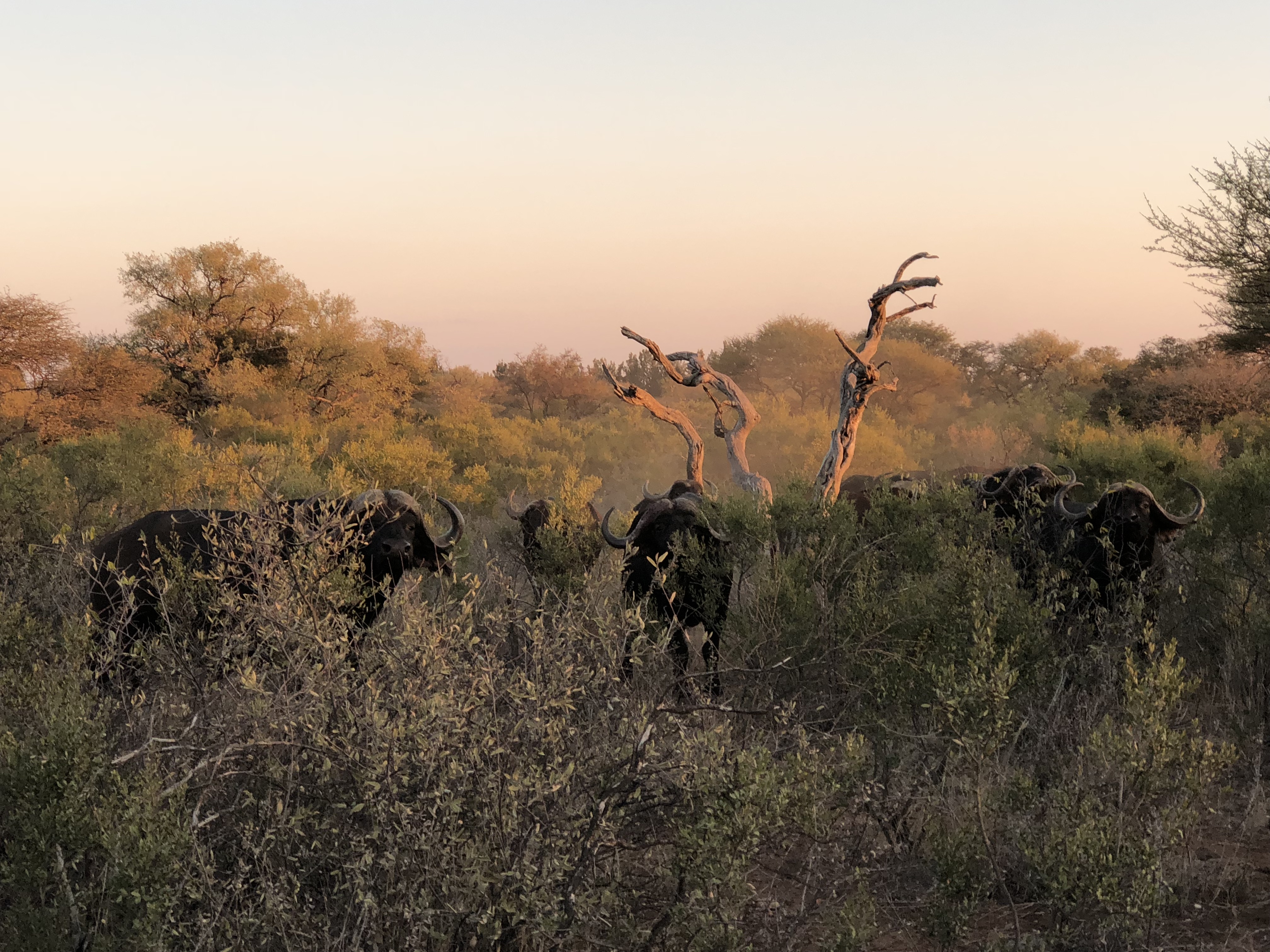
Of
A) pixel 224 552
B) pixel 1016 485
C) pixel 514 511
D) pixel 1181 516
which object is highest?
Result: pixel 1181 516

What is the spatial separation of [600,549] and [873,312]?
14.8 ft

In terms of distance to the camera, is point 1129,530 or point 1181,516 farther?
point 1181,516

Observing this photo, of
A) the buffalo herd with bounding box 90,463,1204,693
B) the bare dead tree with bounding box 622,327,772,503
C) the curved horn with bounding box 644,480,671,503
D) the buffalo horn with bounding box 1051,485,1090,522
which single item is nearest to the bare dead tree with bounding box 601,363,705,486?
the bare dead tree with bounding box 622,327,772,503

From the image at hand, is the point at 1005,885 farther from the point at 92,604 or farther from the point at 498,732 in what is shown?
the point at 92,604

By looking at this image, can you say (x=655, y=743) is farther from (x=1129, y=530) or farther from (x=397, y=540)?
(x=1129, y=530)

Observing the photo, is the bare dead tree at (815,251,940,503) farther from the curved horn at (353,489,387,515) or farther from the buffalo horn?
the curved horn at (353,489,387,515)

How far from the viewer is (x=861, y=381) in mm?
10812

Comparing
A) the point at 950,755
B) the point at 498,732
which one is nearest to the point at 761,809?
the point at 498,732

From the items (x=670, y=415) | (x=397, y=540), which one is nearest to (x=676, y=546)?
(x=397, y=540)

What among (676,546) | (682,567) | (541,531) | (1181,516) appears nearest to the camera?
(676,546)

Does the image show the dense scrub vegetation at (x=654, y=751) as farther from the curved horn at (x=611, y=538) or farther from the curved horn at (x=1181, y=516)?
the curved horn at (x=1181, y=516)

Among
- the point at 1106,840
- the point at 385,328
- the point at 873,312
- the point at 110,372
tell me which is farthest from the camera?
the point at 385,328

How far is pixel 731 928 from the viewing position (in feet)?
10.2

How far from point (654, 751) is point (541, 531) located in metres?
5.28
